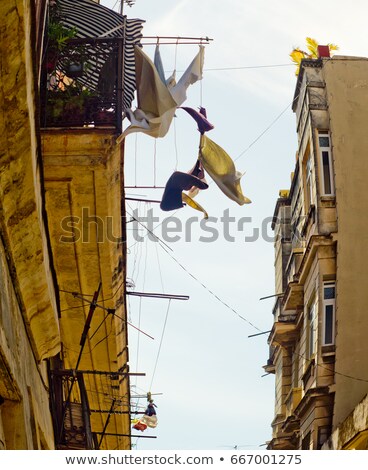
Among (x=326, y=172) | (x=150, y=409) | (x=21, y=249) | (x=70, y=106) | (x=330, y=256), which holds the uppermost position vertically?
(x=70, y=106)

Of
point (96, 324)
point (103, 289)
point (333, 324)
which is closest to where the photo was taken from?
point (103, 289)

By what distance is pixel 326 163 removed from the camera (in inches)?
745

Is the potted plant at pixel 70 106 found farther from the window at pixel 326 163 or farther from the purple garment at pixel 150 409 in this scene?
the purple garment at pixel 150 409

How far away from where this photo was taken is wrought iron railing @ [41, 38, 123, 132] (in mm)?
12453

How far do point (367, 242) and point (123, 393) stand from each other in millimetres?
5387

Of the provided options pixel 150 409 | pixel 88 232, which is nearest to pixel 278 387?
pixel 150 409

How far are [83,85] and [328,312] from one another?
23.7ft

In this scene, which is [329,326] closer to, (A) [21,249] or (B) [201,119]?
(B) [201,119]

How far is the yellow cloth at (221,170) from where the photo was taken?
48.5 ft

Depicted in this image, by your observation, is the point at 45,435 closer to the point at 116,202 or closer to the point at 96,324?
the point at 116,202

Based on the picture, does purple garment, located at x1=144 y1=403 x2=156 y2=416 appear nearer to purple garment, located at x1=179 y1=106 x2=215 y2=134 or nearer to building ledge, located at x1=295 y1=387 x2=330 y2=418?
building ledge, located at x1=295 y1=387 x2=330 y2=418

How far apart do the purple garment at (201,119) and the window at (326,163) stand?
13.9 feet

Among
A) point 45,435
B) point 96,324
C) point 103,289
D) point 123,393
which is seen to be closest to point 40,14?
point 45,435

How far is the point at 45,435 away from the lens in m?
11.5
